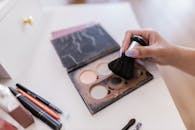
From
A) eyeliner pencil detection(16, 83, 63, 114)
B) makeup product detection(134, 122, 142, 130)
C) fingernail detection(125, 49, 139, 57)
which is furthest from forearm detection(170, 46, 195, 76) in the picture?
eyeliner pencil detection(16, 83, 63, 114)

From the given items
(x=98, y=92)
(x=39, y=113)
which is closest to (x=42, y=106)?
A: (x=39, y=113)

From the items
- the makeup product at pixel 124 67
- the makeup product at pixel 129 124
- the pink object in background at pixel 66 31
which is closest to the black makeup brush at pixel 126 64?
the makeup product at pixel 124 67

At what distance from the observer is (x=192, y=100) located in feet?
3.59

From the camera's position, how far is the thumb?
19.2 inches

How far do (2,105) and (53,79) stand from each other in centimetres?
17

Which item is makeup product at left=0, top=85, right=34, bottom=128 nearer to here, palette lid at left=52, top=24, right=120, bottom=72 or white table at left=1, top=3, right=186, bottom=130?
white table at left=1, top=3, right=186, bottom=130

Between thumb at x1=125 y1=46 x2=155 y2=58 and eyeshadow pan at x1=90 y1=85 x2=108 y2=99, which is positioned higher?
thumb at x1=125 y1=46 x2=155 y2=58

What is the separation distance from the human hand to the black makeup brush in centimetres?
2

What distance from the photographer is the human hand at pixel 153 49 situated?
49 cm

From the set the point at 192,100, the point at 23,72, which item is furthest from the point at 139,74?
the point at 192,100

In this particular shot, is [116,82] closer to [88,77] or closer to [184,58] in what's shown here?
[88,77]

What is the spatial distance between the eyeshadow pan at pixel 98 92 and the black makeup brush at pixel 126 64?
5 cm

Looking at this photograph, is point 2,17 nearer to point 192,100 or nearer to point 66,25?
point 66,25

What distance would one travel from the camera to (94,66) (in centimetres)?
55
